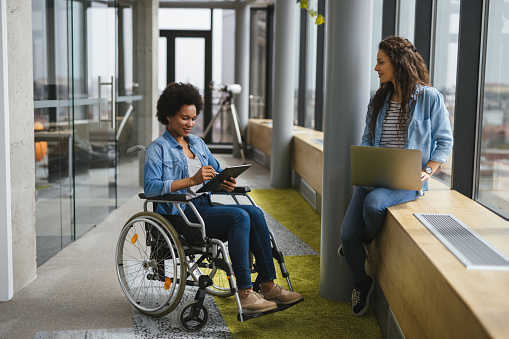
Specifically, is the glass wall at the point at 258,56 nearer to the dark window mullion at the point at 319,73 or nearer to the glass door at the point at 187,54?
the glass door at the point at 187,54

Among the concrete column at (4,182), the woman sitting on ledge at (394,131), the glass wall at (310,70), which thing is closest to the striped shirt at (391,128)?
the woman sitting on ledge at (394,131)

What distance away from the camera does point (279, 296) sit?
3.08m

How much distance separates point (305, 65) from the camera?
9.02 m

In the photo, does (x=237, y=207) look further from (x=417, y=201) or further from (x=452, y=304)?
(x=452, y=304)

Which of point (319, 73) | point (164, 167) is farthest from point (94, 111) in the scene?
point (319, 73)

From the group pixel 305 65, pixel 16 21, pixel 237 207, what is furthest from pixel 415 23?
pixel 305 65

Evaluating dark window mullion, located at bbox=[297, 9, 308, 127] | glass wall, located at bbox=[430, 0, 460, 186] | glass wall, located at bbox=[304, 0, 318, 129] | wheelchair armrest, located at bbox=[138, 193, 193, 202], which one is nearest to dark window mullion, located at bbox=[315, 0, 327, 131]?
glass wall, located at bbox=[304, 0, 318, 129]

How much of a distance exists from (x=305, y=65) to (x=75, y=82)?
4.91 m

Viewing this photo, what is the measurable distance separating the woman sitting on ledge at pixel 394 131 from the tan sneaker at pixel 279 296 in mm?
334

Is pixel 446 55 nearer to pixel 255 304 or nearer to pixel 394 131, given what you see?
pixel 394 131

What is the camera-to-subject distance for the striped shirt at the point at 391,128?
→ 312 cm

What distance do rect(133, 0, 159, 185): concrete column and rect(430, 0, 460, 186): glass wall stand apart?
3.41 m

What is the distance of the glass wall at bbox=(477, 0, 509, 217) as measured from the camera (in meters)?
3.29

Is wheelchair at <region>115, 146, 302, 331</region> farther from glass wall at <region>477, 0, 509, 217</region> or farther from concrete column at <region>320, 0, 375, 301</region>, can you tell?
glass wall at <region>477, 0, 509, 217</region>
